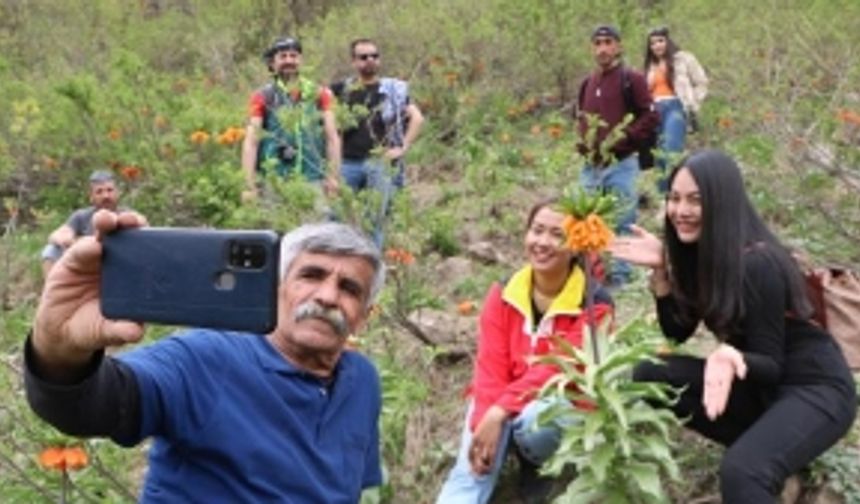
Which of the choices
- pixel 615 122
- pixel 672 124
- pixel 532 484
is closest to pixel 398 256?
pixel 532 484

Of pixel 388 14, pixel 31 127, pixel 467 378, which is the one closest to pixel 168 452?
pixel 467 378

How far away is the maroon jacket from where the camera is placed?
7059mm

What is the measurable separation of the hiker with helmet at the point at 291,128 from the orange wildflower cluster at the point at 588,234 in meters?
2.73

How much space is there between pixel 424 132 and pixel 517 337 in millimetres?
7364

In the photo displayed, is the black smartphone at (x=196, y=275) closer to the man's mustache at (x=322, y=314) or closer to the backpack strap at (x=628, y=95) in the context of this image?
the man's mustache at (x=322, y=314)

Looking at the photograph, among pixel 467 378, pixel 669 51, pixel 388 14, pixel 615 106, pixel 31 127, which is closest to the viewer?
pixel 467 378

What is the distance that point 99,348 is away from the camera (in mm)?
1934

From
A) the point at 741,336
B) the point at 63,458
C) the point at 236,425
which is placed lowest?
the point at 63,458

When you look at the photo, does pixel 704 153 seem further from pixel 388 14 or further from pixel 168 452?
pixel 388 14

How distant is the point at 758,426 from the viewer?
3.86m

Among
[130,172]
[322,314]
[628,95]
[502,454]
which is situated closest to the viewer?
[322,314]

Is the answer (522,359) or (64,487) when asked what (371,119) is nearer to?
(522,359)

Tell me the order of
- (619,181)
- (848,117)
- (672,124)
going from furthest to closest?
(672,124) < (848,117) < (619,181)

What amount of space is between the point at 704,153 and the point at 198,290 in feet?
8.48
